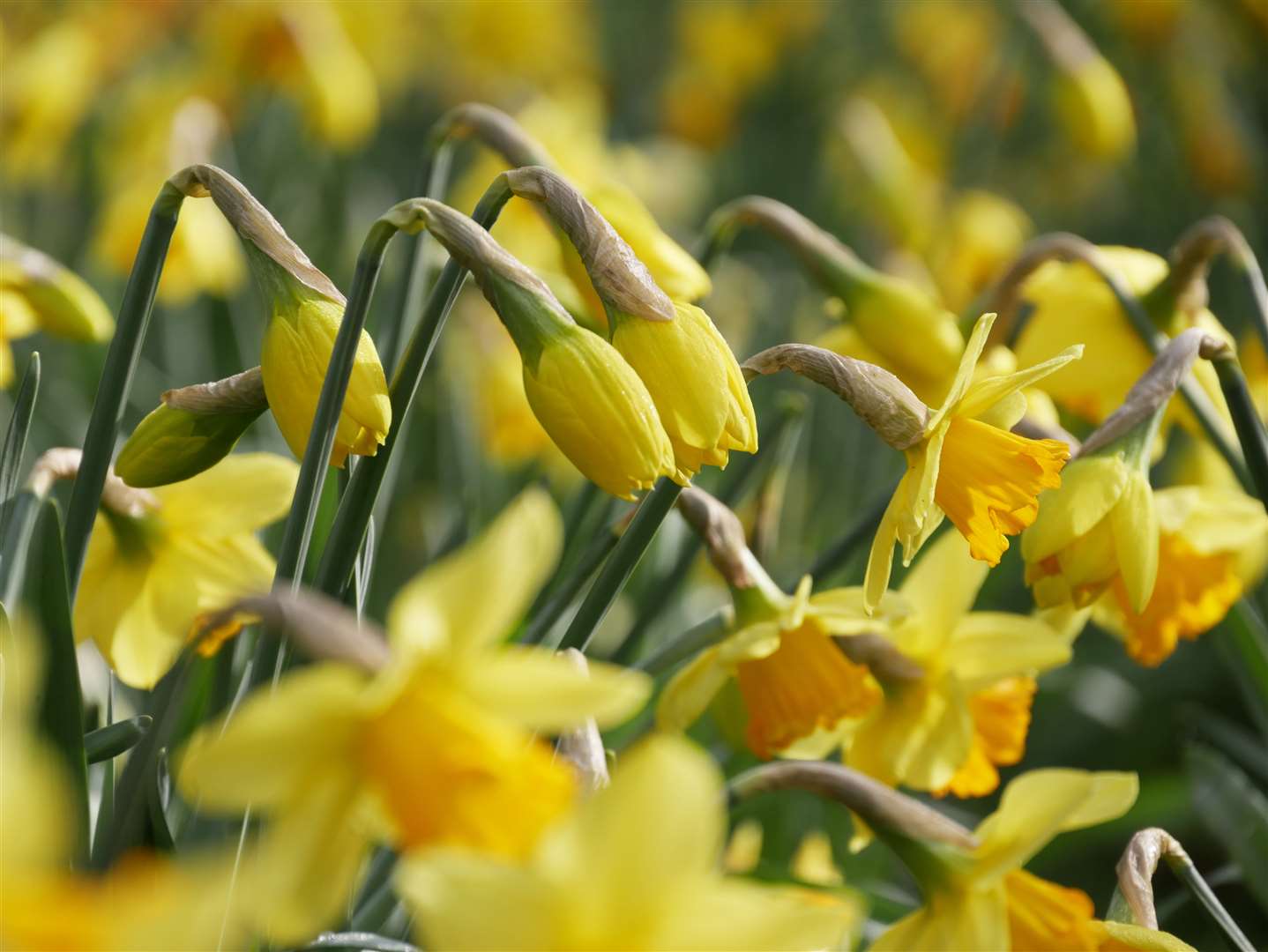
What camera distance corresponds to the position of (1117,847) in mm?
1959

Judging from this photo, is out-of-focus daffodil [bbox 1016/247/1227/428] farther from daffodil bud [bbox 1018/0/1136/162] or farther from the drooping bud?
daffodil bud [bbox 1018/0/1136/162]

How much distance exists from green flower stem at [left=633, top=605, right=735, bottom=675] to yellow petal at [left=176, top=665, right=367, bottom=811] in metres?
0.54

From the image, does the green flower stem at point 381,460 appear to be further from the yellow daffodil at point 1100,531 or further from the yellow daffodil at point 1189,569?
the yellow daffodil at point 1189,569

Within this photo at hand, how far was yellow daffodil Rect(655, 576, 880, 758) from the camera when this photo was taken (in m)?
0.99

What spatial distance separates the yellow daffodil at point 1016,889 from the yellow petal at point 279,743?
17.2 inches

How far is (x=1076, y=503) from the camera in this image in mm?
983

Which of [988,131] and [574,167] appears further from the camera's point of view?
[988,131]

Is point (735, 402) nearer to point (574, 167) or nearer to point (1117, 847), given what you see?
point (574, 167)

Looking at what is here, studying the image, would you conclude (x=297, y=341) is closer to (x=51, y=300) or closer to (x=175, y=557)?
(x=175, y=557)

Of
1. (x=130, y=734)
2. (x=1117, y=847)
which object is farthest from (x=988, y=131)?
(x=130, y=734)

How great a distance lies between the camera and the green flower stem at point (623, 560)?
948mm

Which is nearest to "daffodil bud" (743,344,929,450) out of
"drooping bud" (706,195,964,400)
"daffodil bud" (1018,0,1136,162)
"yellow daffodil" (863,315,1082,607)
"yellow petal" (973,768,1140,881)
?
"yellow daffodil" (863,315,1082,607)

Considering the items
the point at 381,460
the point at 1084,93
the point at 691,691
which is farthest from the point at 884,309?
the point at 1084,93

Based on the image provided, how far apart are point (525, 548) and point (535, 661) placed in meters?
0.05
